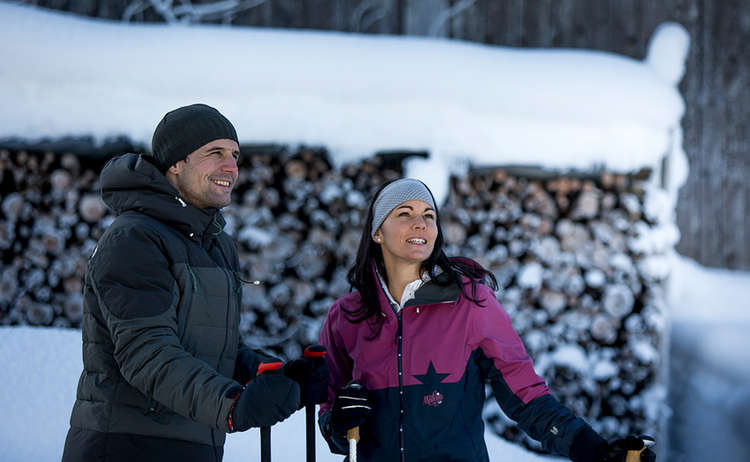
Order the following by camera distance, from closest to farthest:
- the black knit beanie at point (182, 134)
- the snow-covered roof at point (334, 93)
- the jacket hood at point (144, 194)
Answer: the jacket hood at point (144, 194), the black knit beanie at point (182, 134), the snow-covered roof at point (334, 93)

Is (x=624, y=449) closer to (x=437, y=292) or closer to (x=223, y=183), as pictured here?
(x=437, y=292)

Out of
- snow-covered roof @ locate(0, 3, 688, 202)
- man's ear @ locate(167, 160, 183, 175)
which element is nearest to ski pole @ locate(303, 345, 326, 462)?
man's ear @ locate(167, 160, 183, 175)

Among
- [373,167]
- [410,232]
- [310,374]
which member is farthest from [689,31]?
[310,374]

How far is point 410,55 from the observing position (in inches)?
163

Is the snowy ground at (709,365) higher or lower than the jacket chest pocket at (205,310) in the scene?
lower

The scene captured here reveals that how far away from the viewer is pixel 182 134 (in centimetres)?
195

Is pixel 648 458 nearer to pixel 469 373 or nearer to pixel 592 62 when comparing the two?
pixel 469 373

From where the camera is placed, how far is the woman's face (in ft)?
7.15

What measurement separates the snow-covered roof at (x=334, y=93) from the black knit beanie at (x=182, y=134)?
6.34 feet

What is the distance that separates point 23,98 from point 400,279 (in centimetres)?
278

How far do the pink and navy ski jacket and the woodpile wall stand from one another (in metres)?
1.92

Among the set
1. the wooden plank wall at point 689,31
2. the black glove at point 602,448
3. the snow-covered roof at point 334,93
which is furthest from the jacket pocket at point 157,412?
the wooden plank wall at point 689,31

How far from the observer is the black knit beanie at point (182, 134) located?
6.37 feet

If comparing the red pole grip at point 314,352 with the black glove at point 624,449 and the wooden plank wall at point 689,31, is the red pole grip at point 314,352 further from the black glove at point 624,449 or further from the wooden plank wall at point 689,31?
the wooden plank wall at point 689,31
